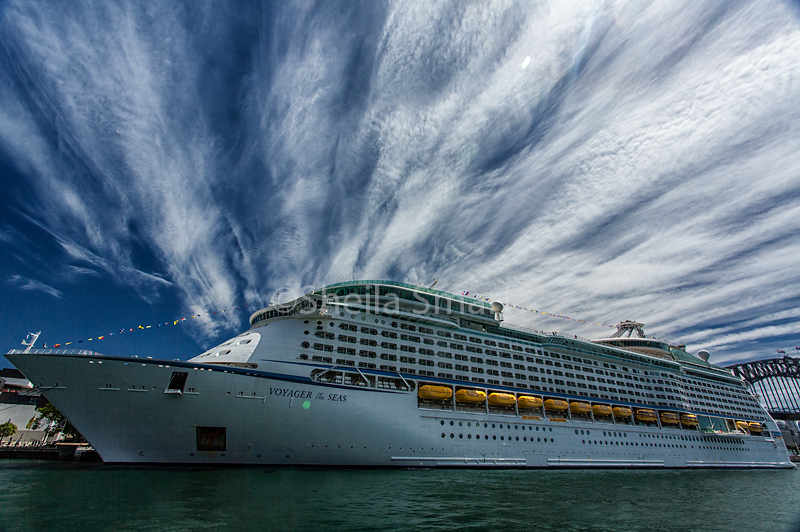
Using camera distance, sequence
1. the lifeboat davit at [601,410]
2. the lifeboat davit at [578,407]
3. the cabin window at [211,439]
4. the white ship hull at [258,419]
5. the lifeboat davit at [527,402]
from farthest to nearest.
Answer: the lifeboat davit at [601,410] → the lifeboat davit at [578,407] → the lifeboat davit at [527,402] → the cabin window at [211,439] → the white ship hull at [258,419]

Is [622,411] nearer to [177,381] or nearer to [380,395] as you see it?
[380,395]

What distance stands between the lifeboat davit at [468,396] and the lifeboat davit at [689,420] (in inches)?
1410

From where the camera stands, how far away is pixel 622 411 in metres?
39.6

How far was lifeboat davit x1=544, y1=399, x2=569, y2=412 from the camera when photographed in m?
34.2

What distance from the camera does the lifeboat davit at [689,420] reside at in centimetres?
4600

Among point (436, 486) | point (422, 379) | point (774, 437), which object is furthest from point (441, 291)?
point (774, 437)

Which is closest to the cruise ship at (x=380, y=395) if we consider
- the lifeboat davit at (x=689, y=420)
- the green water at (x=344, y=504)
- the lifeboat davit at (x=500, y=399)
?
the lifeboat davit at (x=689, y=420)

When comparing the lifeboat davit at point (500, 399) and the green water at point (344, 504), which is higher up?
the lifeboat davit at point (500, 399)

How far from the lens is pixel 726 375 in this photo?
60.4 metres

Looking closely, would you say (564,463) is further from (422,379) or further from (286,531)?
(286,531)

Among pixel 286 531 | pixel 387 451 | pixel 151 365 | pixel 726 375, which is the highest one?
pixel 726 375

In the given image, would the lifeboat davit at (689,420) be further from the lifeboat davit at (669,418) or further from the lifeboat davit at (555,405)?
the lifeboat davit at (555,405)

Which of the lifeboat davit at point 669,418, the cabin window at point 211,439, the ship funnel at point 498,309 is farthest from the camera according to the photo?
the lifeboat davit at point 669,418

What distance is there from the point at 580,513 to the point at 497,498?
377 centimetres
